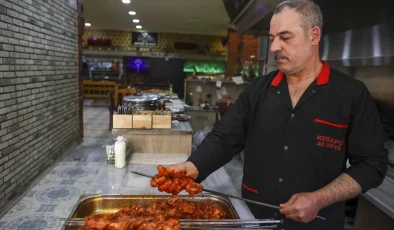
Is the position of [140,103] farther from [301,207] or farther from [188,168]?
[301,207]

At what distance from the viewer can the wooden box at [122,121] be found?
3330 mm

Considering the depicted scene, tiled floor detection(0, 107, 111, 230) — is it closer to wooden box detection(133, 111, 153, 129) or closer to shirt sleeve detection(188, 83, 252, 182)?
wooden box detection(133, 111, 153, 129)

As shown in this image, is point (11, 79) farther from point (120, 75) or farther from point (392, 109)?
point (120, 75)

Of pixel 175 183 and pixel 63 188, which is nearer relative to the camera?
pixel 175 183

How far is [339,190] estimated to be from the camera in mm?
1616

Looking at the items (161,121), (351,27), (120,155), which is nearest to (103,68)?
(161,121)

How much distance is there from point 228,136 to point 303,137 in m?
0.45

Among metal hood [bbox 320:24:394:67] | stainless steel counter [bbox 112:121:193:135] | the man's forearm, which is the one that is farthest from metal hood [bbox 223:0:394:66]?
stainless steel counter [bbox 112:121:193:135]

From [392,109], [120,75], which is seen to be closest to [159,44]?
[120,75]

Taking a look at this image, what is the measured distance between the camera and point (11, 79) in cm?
378

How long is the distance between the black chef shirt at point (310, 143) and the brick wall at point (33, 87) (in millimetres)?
2882

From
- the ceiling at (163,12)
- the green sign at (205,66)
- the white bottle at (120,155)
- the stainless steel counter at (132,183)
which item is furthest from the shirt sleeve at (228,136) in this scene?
the green sign at (205,66)

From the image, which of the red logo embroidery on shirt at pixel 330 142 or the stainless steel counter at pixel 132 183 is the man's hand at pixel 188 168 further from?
the red logo embroidery on shirt at pixel 330 142

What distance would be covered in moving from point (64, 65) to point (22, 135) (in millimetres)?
2095
